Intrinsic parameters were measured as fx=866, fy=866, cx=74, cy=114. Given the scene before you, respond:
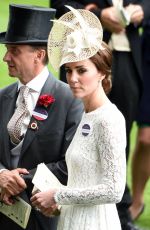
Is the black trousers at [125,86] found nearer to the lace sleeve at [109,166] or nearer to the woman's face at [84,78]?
the woman's face at [84,78]

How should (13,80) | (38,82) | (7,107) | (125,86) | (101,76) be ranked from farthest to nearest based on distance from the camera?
1. (13,80)
2. (125,86)
3. (7,107)
4. (38,82)
5. (101,76)

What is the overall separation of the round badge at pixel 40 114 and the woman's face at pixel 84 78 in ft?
2.18

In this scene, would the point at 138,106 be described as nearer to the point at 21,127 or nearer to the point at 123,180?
the point at 21,127

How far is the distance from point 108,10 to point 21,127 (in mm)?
1545

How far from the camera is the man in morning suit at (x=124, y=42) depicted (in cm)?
623

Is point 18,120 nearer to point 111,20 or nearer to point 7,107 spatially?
point 7,107

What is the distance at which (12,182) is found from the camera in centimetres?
491

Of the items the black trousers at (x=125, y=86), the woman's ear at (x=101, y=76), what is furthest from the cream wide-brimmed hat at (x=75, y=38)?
the black trousers at (x=125, y=86)

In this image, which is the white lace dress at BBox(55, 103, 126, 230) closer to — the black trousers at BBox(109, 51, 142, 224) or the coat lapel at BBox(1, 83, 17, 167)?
the coat lapel at BBox(1, 83, 17, 167)

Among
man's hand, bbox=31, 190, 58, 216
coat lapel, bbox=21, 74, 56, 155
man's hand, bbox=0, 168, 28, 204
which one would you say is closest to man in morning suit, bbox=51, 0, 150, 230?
coat lapel, bbox=21, 74, 56, 155

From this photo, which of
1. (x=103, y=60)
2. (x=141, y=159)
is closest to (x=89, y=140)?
(x=103, y=60)

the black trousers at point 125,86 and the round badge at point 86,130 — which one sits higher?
the round badge at point 86,130

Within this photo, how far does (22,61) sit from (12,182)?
0.70 meters

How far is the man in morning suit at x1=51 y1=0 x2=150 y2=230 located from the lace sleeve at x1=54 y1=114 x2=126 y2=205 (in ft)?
6.94
